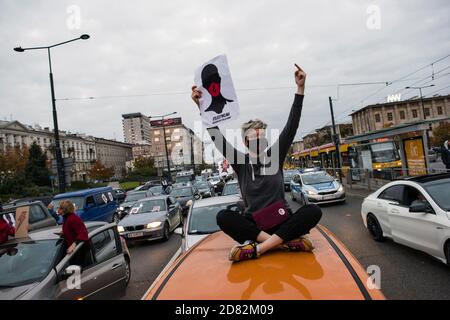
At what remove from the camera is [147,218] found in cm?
1112

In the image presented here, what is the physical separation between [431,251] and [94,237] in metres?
5.31

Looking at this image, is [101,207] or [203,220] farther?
[101,207]

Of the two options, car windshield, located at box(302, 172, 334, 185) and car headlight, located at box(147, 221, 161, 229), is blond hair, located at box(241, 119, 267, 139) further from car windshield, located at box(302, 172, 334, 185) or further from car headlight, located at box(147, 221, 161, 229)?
car windshield, located at box(302, 172, 334, 185)

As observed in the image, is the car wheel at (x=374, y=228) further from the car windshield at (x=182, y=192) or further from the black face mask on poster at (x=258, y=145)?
the car windshield at (x=182, y=192)

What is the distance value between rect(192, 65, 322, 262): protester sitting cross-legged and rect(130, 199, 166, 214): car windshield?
392 inches

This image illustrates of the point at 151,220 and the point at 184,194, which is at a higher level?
the point at 184,194

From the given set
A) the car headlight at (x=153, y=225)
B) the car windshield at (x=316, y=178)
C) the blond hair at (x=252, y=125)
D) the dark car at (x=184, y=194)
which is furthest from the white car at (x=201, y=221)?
the dark car at (x=184, y=194)

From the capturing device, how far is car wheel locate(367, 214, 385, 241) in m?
7.40

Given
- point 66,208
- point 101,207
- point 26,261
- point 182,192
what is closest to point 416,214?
point 66,208

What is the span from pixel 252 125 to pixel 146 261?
6.56 m

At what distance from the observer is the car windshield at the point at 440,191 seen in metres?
5.44

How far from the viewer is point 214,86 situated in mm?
3111

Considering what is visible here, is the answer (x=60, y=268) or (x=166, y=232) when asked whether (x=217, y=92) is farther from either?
(x=166, y=232)

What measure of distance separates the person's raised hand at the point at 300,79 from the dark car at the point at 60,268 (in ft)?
11.3
